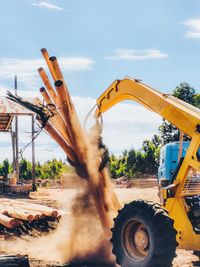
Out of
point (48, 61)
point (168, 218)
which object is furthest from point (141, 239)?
point (48, 61)

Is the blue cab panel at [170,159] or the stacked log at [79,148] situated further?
the blue cab panel at [170,159]

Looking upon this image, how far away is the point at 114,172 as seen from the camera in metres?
55.8

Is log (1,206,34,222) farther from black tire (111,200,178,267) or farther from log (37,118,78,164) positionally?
black tire (111,200,178,267)

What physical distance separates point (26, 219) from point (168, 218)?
6589 millimetres

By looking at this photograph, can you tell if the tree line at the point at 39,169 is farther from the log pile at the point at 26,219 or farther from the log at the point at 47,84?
the log at the point at 47,84

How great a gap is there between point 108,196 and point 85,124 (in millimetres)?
1639

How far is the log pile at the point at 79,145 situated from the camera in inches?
476

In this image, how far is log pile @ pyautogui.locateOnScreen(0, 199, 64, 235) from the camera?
14.9m

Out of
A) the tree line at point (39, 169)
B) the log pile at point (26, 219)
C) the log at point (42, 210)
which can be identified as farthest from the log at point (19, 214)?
the tree line at point (39, 169)

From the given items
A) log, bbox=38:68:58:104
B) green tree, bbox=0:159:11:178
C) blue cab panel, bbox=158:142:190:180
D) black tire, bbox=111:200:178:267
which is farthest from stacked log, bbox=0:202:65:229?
green tree, bbox=0:159:11:178

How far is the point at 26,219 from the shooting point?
15.1m

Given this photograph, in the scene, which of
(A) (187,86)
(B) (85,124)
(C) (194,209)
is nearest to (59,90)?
(B) (85,124)

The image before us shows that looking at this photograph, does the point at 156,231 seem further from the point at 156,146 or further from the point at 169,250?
the point at 156,146

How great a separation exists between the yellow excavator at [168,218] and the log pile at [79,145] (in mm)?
1896
